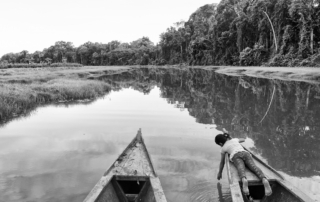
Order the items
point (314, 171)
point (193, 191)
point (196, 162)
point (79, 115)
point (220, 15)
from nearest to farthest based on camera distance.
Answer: point (193, 191)
point (314, 171)
point (196, 162)
point (79, 115)
point (220, 15)

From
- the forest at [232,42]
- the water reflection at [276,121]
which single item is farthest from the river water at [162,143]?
the forest at [232,42]

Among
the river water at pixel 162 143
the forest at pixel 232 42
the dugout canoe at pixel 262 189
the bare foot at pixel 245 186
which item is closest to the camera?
the dugout canoe at pixel 262 189

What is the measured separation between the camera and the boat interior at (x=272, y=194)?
3576 millimetres

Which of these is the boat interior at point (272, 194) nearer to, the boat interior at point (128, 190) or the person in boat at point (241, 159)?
the person in boat at point (241, 159)

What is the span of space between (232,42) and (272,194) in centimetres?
5254

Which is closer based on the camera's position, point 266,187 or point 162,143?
point 266,187

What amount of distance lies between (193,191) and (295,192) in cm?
182

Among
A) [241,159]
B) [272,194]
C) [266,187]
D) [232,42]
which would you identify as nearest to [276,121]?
[241,159]

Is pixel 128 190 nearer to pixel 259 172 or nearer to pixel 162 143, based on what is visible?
pixel 259 172

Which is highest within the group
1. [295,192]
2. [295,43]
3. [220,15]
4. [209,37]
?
[220,15]

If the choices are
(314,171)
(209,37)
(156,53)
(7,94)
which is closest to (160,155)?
(314,171)

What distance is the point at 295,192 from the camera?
136 inches

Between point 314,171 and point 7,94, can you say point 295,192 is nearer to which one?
point 314,171

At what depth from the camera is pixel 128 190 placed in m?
4.29
